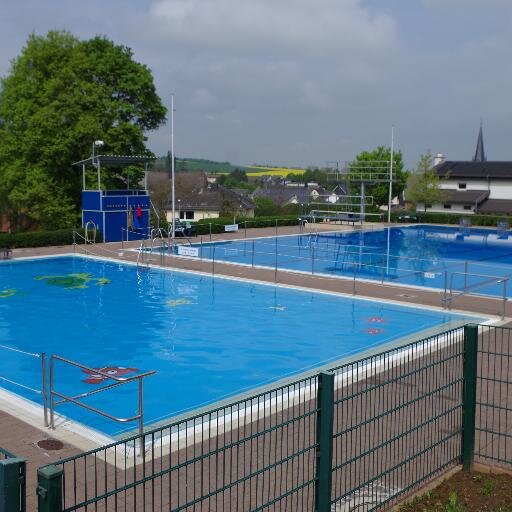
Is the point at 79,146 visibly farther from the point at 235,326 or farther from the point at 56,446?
the point at 56,446

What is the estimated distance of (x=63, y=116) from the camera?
126 feet

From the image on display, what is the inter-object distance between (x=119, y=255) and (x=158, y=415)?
19585mm

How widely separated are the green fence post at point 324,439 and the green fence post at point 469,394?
8.05 feet

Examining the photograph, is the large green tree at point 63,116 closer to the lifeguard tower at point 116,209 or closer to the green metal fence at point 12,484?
the lifeguard tower at point 116,209

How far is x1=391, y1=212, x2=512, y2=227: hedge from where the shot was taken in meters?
50.6

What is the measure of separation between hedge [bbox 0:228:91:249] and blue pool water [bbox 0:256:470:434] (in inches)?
275

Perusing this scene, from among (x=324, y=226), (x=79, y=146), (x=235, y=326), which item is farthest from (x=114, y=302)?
(x=324, y=226)

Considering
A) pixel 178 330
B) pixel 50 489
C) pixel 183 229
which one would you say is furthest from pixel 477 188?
pixel 50 489

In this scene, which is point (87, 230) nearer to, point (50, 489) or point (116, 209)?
point (116, 209)

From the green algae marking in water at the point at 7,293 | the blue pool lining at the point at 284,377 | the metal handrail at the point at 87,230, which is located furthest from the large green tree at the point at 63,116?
the green algae marking in water at the point at 7,293

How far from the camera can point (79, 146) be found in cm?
3872

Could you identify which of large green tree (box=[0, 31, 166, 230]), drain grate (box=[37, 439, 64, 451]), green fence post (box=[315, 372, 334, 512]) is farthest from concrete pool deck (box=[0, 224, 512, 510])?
large green tree (box=[0, 31, 166, 230])

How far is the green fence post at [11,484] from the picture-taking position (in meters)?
3.44

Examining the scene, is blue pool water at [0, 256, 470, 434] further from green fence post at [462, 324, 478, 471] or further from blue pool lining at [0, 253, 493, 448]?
green fence post at [462, 324, 478, 471]
